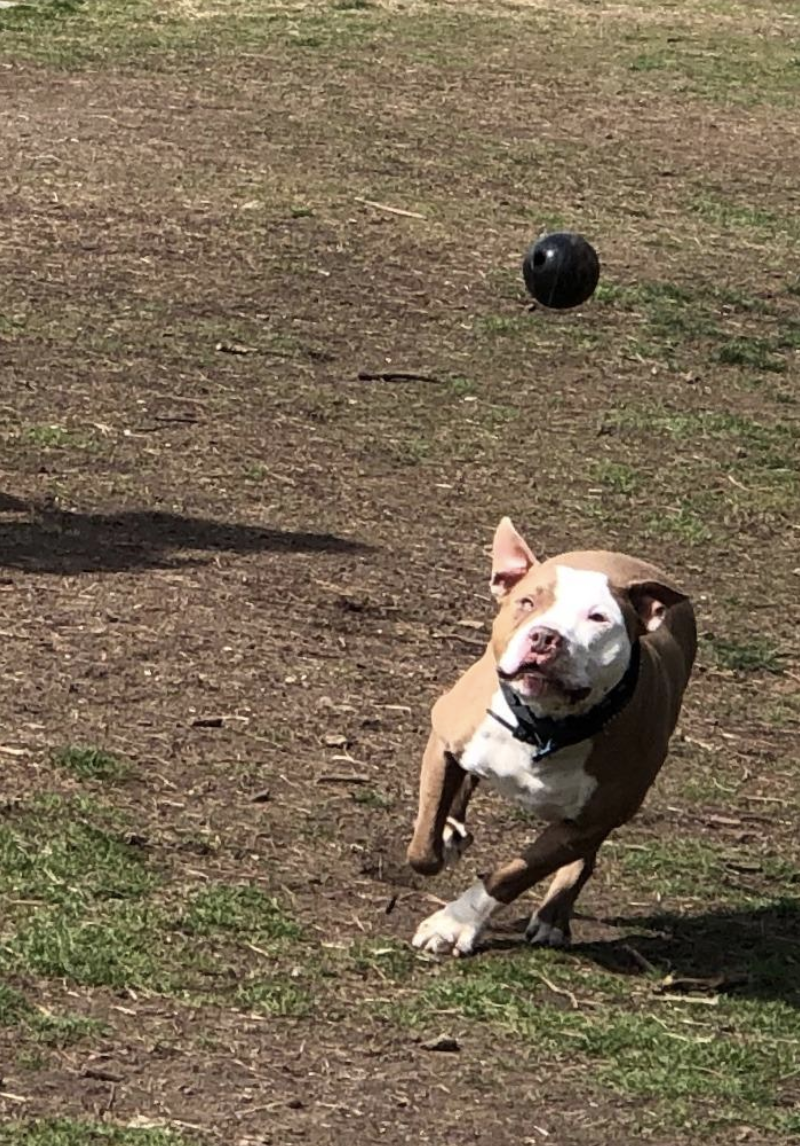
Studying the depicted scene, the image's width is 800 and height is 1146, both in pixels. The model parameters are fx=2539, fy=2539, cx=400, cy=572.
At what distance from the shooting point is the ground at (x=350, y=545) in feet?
16.7

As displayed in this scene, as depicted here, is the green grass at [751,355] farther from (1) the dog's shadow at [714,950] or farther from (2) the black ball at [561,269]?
(1) the dog's shadow at [714,950]

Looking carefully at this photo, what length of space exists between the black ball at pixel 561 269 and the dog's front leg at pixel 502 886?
5.05m

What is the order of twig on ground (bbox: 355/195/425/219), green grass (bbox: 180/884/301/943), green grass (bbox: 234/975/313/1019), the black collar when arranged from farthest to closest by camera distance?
twig on ground (bbox: 355/195/425/219)
green grass (bbox: 180/884/301/943)
the black collar
green grass (bbox: 234/975/313/1019)

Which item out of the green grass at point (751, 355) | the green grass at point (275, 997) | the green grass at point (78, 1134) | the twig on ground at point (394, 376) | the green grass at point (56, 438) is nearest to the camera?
the green grass at point (78, 1134)

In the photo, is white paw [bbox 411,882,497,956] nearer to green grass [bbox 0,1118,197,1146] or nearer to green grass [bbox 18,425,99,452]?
green grass [bbox 0,1118,197,1146]

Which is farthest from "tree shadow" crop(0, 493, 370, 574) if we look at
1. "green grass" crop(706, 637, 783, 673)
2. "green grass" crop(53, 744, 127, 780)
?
"green grass" crop(53, 744, 127, 780)

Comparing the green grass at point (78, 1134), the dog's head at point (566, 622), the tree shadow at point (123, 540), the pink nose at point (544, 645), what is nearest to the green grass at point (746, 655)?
the tree shadow at point (123, 540)

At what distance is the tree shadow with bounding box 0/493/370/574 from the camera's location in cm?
795

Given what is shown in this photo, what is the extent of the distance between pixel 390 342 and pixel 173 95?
479 centimetres

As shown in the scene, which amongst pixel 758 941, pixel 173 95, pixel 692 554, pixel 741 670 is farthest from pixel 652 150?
pixel 758 941

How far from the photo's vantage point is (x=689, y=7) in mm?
20734

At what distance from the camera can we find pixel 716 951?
5.94 m

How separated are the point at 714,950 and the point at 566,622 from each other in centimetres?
118

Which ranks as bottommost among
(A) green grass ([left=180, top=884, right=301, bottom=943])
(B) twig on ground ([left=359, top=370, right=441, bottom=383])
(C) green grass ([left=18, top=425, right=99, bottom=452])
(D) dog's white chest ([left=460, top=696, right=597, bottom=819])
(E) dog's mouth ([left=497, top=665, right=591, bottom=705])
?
(B) twig on ground ([left=359, top=370, right=441, bottom=383])
